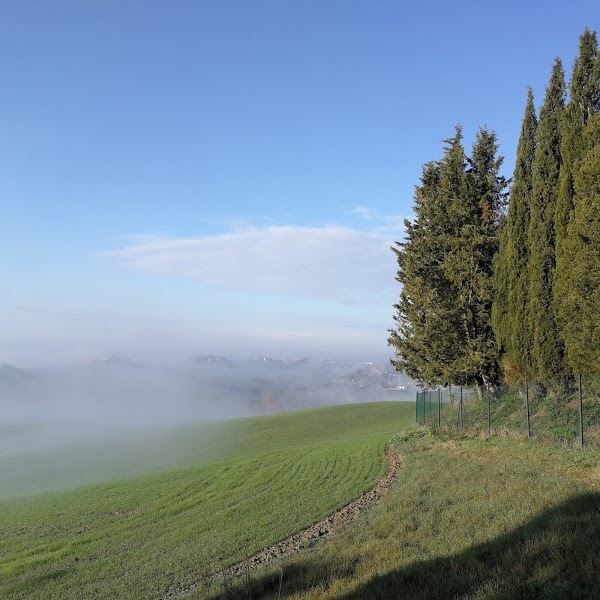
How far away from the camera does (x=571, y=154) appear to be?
19.3m

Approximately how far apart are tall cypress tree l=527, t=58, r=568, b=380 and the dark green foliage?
5786 millimetres

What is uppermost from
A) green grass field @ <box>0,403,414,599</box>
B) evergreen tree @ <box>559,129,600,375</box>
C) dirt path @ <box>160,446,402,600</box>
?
evergreen tree @ <box>559,129,600,375</box>

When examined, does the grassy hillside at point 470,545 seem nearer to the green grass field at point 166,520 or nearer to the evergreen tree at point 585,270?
the green grass field at point 166,520

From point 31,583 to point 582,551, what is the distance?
12.1m

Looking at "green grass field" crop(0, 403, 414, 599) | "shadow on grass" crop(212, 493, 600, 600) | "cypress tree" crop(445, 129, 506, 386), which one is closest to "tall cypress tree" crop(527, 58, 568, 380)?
"cypress tree" crop(445, 129, 506, 386)

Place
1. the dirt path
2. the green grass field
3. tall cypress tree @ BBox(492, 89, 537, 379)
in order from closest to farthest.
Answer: the dirt path → the green grass field → tall cypress tree @ BBox(492, 89, 537, 379)

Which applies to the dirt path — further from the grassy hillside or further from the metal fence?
A: the metal fence

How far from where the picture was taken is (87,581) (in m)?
11.9

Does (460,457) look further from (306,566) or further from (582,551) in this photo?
(582,551)

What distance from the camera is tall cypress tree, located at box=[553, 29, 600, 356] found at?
60.7 ft

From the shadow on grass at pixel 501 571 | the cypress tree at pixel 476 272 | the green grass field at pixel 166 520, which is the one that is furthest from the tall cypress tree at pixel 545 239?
the shadow on grass at pixel 501 571

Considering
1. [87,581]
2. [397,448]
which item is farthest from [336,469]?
[87,581]

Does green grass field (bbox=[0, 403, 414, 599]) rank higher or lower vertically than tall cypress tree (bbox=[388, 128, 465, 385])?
lower

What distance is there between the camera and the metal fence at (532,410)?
18812mm
